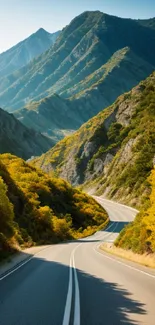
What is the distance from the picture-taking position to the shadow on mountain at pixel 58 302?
32.9 ft

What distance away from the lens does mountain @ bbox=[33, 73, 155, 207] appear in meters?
109

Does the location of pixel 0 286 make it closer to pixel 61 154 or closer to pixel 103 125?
pixel 103 125

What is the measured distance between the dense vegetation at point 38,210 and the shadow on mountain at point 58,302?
11247mm

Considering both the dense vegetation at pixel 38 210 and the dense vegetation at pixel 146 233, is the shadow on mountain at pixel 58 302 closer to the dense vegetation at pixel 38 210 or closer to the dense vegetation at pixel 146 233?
the dense vegetation at pixel 38 210

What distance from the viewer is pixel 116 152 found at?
449 feet

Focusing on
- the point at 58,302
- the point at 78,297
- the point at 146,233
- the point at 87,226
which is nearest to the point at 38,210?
the point at 87,226

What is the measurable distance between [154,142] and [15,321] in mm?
103445

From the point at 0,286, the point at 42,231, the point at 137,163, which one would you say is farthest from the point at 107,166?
the point at 0,286

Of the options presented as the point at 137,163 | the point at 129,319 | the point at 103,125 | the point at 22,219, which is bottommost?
the point at 129,319

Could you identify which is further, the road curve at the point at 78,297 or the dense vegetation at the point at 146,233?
the dense vegetation at the point at 146,233

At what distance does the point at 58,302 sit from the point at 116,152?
12534 cm

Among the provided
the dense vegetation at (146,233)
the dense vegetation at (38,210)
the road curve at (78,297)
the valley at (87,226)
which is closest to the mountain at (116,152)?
the valley at (87,226)

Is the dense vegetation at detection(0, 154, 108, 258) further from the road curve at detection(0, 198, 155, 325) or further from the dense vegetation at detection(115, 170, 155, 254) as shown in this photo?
the dense vegetation at detection(115, 170, 155, 254)

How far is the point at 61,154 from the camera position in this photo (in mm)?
174625
